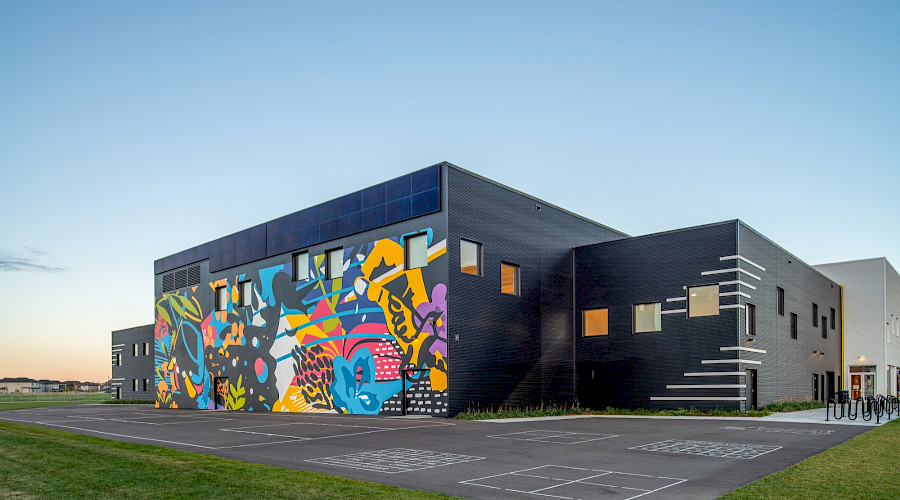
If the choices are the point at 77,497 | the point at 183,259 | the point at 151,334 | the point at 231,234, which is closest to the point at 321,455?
the point at 77,497

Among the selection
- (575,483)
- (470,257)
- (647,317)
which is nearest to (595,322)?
(647,317)

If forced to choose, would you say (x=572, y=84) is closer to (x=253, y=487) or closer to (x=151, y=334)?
(x=253, y=487)

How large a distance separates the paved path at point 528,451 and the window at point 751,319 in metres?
5.87

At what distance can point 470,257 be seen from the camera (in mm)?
24344

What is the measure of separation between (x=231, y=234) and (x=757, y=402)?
1077 inches

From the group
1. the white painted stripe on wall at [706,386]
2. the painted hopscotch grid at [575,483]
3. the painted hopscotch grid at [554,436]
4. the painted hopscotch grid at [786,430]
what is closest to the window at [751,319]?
the white painted stripe on wall at [706,386]

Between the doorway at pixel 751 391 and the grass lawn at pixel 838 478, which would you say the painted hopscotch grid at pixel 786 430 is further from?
the doorway at pixel 751 391

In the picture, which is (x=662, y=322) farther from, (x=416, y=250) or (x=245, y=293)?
(x=245, y=293)

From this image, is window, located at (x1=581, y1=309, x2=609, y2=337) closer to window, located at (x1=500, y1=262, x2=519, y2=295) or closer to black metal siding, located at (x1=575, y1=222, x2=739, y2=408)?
black metal siding, located at (x1=575, y1=222, x2=739, y2=408)

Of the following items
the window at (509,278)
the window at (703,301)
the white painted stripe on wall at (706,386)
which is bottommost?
the white painted stripe on wall at (706,386)

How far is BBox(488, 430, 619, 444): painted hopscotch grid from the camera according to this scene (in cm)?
1418

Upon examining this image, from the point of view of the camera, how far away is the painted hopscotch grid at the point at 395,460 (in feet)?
32.5

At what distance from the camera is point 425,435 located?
50.8 ft

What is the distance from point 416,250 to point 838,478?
17677mm
